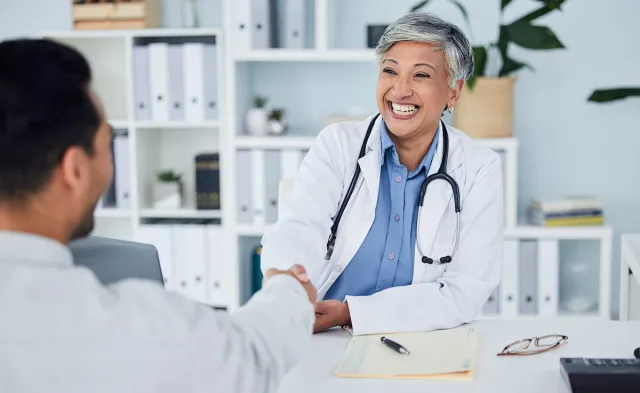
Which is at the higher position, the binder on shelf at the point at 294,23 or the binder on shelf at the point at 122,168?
the binder on shelf at the point at 294,23

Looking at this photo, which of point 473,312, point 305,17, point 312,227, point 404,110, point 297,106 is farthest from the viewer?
point 297,106

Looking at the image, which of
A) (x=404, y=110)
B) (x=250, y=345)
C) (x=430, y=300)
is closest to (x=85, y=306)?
(x=250, y=345)

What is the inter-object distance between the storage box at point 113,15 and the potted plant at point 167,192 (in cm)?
69

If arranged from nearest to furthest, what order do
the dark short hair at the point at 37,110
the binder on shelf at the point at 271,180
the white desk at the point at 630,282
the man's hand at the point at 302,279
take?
the dark short hair at the point at 37,110
the man's hand at the point at 302,279
the white desk at the point at 630,282
the binder on shelf at the point at 271,180

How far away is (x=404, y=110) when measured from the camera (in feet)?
6.39

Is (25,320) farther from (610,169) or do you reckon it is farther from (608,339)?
(610,169)

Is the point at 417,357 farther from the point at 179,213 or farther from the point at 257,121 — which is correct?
the point at 179,213

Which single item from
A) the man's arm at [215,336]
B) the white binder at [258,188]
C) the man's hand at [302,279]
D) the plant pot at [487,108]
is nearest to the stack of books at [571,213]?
the plant pot at [487,108]

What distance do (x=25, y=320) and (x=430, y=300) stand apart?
949mm

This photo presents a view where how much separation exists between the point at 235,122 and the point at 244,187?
0.28 meters

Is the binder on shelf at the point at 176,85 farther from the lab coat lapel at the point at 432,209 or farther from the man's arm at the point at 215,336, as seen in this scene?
the man's arm at the point at 215,336

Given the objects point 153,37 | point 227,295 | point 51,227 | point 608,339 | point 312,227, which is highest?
point 153,37

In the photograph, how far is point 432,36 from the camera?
188cm

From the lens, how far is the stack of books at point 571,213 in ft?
11.1
